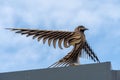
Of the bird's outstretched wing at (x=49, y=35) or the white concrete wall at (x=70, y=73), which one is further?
the bird's outstretched wing at (x=49, y=35)

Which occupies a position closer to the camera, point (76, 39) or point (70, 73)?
point (70, 73)

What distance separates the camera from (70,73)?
2614 cm

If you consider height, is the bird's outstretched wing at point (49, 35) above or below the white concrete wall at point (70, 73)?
above

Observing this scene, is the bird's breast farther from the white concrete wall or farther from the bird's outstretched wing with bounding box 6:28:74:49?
the white concrete wall

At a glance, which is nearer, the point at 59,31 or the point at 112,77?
the point at 112,77

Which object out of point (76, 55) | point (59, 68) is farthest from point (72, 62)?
point (59, 68)

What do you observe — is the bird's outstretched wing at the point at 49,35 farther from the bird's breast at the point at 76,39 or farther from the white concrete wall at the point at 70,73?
the white concrete wall at the point at 70,73

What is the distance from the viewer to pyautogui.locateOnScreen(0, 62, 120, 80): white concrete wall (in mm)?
25500

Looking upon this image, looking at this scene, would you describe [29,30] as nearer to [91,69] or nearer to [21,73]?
[21,73]

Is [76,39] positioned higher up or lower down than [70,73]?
higher up

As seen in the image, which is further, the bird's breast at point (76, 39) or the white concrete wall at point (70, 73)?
the bird's breast at point (76, 39)

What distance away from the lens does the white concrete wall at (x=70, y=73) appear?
83.7 feet

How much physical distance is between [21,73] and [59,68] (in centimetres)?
182

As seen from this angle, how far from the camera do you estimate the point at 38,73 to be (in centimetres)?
2662
